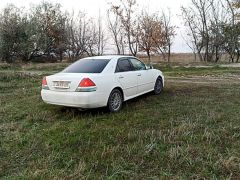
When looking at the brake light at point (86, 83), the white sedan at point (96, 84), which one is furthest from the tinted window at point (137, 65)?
the brake light at point (86, 83)

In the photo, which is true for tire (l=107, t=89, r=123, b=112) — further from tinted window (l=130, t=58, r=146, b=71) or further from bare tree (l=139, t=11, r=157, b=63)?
bare tree (l=139, t=11, r=157, b=63)

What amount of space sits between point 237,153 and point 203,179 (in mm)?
934

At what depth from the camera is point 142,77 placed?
732 centimetres

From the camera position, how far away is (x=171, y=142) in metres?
4.28

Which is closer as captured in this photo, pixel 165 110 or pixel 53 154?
pixel 53 154

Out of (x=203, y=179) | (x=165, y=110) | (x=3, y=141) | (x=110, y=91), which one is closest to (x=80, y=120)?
(x=110, y=91)

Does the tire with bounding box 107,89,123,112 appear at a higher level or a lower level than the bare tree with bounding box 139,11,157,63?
lower

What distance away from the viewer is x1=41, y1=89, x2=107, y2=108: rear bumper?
5.51 meters

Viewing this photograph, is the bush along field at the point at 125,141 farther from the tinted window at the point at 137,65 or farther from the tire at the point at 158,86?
the tire at the point at 158,86

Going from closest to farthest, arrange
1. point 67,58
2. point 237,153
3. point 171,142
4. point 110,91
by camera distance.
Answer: point 237,153
point 171,142
point 110,91
point 67,58

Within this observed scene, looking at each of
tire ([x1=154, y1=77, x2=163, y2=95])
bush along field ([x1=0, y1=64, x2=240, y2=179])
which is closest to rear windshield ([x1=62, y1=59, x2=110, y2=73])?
bush along field ([x1=0, y1=64, x2=240, y2=179])

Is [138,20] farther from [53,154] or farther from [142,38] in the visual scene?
[53,154]

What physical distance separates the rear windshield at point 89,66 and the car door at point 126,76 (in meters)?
0.38

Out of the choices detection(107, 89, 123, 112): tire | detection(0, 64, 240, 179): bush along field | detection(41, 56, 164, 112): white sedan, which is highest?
detection(41, 56, 164, 112): white sedan
